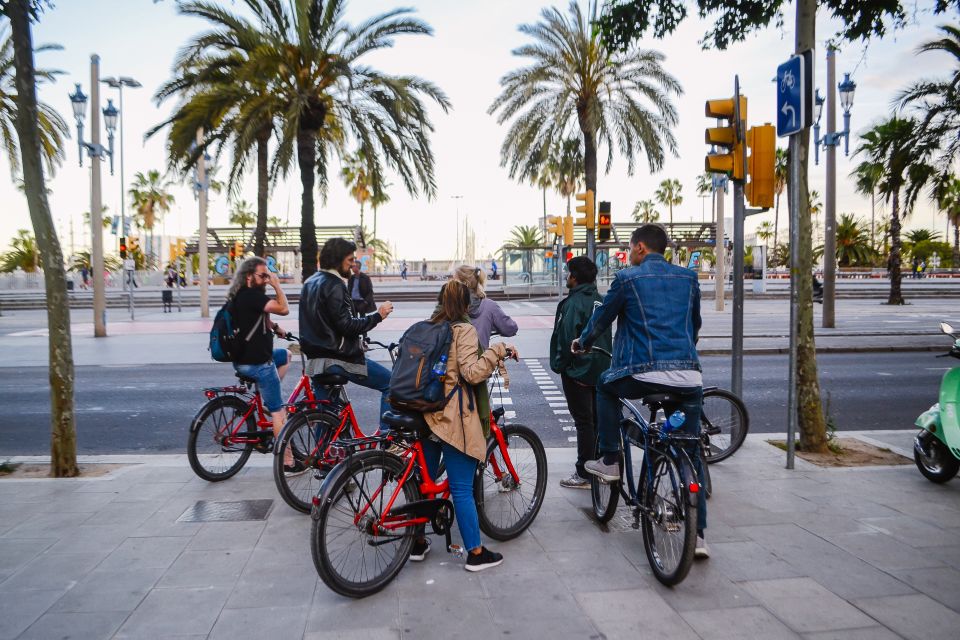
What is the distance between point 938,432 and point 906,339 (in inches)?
492

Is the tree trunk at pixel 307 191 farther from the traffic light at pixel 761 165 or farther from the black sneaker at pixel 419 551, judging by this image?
the black sneaker at pixel 419 551

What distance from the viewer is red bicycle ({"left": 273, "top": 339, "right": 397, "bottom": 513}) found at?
4.99 metres

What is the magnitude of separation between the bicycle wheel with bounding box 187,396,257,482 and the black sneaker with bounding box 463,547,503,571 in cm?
256

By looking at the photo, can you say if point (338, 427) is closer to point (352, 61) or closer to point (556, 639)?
point (556, 639)

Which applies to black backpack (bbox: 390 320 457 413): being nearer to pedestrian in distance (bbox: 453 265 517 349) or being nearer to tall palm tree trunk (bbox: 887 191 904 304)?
pedestrian in distance (bbox: 453 265 517 349)

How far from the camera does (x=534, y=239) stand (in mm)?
101625

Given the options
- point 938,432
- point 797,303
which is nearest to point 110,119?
point 797,303

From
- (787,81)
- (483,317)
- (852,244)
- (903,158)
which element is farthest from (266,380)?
(852,244)

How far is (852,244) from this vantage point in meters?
76.4

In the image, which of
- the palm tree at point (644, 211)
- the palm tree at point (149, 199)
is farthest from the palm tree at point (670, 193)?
the palm tree at point (149, 199)

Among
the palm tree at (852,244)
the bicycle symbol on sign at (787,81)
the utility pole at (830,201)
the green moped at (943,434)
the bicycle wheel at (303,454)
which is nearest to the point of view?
the bicycle wheel at (303,454)

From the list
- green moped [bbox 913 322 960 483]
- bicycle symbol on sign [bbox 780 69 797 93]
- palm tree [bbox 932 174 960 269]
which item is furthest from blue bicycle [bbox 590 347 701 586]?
palm tree [bbox 932 174 960 269]

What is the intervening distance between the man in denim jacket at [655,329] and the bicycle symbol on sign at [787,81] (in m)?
2.59

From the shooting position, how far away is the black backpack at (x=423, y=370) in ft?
12.6
